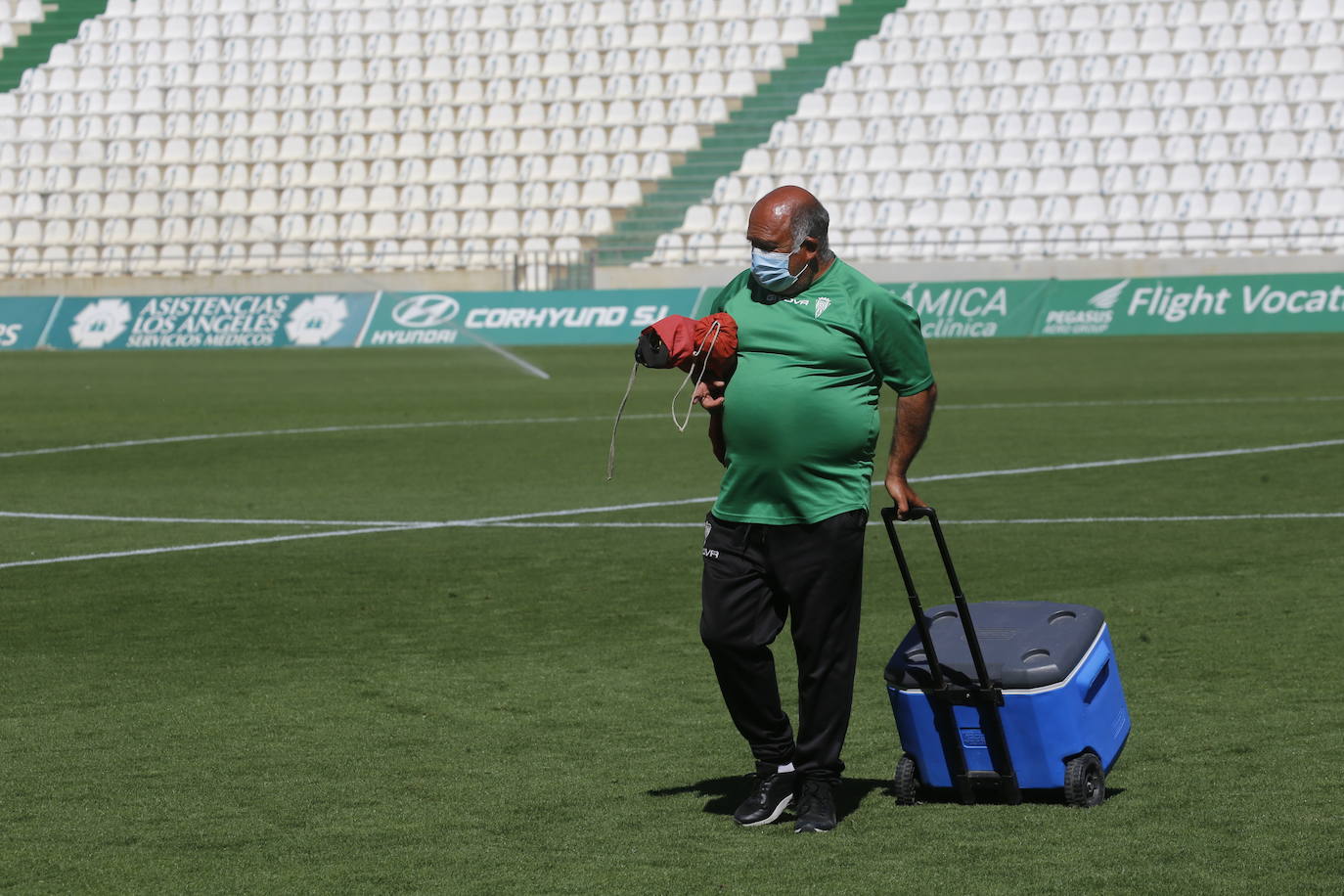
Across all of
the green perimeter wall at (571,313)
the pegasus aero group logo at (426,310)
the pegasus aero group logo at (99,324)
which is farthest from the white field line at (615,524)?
the pegasus aero group logo at (99,324)

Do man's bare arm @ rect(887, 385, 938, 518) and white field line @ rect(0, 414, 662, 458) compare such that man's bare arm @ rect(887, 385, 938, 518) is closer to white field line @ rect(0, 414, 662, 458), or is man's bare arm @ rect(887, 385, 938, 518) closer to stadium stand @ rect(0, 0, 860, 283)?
white field line @ rect(0, 414, 662, 458)

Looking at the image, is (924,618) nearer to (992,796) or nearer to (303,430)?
(992,796)

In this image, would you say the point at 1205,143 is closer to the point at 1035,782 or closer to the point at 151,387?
the point at 151,387

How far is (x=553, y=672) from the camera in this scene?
7.58m

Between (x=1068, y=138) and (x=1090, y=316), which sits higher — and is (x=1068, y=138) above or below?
above

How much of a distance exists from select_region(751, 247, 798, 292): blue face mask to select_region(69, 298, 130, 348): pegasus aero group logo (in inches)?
1478

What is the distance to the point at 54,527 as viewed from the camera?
1259 cm

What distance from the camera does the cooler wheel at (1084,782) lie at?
527 centimetres

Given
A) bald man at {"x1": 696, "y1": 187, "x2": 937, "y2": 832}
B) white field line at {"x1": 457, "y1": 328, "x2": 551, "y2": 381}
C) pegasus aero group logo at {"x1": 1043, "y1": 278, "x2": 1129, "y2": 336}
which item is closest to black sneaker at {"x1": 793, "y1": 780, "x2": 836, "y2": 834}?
bald man at {"x1": 696, "y1": 187, "x2": 937, "y2": 832}

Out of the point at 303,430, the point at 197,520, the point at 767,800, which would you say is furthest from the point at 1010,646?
the point at 303,430

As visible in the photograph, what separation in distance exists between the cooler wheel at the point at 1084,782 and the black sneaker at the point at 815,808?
65 centimetres

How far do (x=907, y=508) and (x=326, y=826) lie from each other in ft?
5.96

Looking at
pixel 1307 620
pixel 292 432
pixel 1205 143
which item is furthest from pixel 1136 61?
pixel 1307 620

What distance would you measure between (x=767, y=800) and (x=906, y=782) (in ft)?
1.39
